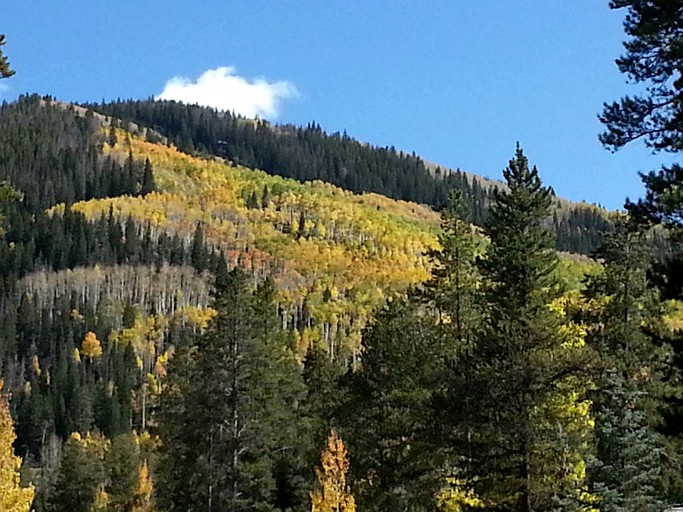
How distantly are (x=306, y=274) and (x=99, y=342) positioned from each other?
172ft

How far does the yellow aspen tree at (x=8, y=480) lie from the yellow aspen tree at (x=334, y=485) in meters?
9.05

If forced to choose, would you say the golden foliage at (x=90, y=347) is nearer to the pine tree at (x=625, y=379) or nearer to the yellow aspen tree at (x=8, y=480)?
the pine tree at (x=625, y=379)

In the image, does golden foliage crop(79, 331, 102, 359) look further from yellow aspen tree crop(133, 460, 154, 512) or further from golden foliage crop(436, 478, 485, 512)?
golden foliage crop(436, 478, 485, 512)

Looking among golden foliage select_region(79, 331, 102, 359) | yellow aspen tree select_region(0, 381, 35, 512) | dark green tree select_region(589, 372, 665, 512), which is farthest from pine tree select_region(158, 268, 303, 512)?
golden foliage select_region(79, 331, 102, 359)

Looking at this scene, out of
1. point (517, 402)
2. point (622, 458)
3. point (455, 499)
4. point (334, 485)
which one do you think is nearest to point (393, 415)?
point (334, 485)

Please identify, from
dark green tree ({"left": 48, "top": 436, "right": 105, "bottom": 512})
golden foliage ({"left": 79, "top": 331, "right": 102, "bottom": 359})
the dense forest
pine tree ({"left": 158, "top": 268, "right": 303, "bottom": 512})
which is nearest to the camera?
the dense forest

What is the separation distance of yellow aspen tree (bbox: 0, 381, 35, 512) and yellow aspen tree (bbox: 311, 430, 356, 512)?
9.05m

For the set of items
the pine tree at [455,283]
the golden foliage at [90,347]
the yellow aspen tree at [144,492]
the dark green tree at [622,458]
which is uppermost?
the golden foliage at [90,347]

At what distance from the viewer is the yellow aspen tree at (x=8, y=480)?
27281 millimetres

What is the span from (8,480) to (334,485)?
1021 centimetres

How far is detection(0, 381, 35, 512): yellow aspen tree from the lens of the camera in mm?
27281

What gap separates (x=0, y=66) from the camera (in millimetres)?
17234

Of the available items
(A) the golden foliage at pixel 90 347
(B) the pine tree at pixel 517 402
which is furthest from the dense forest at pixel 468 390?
(A) the golden foliage at pixel 90 347

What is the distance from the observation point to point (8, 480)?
92.5 feet
